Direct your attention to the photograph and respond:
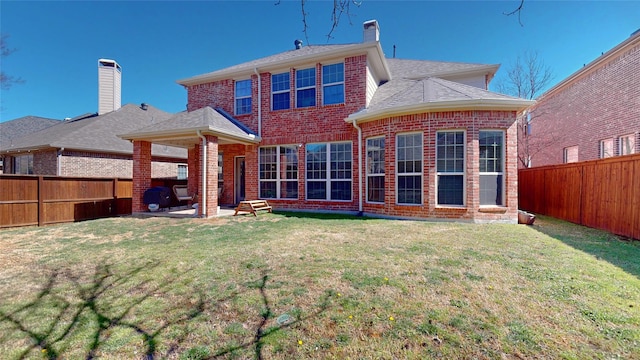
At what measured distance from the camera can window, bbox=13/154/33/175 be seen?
14.6 metres

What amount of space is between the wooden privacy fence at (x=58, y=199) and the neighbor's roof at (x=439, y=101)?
32.8 ft

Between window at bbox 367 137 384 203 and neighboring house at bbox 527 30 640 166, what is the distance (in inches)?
326

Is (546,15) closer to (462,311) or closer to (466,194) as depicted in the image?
(466,194)

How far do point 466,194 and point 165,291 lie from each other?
25.9 feet

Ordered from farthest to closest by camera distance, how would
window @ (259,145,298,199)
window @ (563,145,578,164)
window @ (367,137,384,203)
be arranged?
window @ (563,145,578,164) → window @ (259,145,298,199) → window @ (367,137,384,203)

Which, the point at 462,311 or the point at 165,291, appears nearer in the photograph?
the point at 462,311

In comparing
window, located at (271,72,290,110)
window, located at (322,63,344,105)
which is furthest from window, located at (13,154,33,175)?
window, located at (322,63,344,105)

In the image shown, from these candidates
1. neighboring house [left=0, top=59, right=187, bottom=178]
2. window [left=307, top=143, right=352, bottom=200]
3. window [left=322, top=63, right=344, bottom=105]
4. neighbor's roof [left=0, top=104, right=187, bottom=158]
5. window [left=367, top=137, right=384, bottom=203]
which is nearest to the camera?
window [left=367, top=137, right=384, bottom=203]

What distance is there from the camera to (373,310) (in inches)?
113

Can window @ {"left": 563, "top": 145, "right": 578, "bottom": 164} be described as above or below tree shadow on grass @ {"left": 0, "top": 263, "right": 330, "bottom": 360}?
above

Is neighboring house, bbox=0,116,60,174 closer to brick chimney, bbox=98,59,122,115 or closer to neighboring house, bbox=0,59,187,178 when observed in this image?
neighboring house, bbox=0,59,187,178

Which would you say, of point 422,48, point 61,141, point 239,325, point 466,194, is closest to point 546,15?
point 466,194

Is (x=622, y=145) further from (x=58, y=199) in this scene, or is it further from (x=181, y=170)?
(x=181, y=170)

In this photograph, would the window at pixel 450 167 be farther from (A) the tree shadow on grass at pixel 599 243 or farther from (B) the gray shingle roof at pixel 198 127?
(B) the gray shingle roof at pixel 198 127
